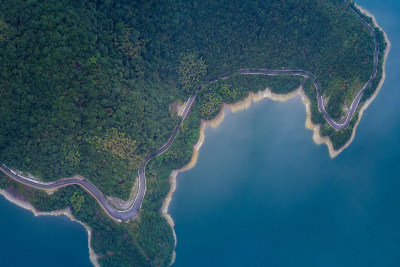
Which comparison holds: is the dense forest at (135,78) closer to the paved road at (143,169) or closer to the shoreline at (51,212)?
the paved road at (143,169)

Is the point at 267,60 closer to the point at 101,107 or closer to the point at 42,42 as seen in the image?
the point at 101,107

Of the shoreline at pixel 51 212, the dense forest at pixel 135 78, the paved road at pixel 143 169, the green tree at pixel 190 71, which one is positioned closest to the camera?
the dense forest at pixel 135 78

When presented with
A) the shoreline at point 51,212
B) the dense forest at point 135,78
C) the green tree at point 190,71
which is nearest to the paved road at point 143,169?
the dense forest at point 135,78

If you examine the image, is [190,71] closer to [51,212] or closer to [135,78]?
[135,78]

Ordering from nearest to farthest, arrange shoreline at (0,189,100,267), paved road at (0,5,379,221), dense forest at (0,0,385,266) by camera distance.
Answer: dense forest at (0,0,385,266), paved road at (0,5,379,221), shoreline at (0,189,100,267)

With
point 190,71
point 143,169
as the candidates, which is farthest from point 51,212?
point 190,71

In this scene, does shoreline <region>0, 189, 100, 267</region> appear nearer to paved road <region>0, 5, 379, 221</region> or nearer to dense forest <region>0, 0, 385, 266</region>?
dense forest <region>0, 0, 385, 266</region>

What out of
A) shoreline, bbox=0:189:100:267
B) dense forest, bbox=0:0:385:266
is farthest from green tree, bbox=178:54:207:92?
shoreline, bbox=0:189:100:267

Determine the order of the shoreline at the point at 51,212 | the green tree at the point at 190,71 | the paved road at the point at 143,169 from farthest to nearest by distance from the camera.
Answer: the green tree at the point at 190,71 → the shoreline at the point at 51,212 → the paved road at the point at 143,169
